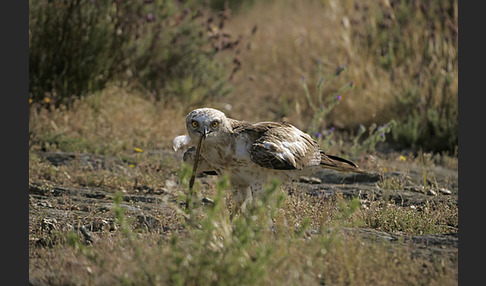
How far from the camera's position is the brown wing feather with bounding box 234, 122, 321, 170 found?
5.20 m

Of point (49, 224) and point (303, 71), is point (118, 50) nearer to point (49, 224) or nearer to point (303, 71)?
point (303, 71)

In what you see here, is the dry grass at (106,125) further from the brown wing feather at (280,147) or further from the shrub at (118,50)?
the brown wing feather at (280,147)

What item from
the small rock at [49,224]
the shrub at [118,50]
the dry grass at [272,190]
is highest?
the shrub at [118,50]

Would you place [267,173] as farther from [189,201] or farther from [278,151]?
[189,201]

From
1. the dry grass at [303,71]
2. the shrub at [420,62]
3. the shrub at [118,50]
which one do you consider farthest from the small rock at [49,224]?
the shrub at [420,62]

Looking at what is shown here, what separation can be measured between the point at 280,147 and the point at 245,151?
29 cm

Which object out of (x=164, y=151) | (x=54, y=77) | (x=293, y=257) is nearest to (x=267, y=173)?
(x=293, y=257)

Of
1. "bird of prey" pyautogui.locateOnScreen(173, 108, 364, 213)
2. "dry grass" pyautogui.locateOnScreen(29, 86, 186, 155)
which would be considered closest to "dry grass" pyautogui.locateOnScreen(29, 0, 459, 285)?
"dry grass" pyautogui.locateOnScreen(29, 86, 186, 155)

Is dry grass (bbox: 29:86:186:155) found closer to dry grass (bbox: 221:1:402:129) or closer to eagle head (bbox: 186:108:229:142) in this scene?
dry grass (bbox: 221:1:402:129)

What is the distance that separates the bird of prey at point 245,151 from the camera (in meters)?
5.16

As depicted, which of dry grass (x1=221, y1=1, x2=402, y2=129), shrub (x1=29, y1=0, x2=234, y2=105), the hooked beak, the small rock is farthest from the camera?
dry grass (x1=221, y1=1, x2=402, y2=129)

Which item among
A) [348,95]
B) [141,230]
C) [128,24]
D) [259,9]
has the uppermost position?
[259,9]

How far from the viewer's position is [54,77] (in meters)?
8.99

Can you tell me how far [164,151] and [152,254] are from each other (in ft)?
14.5
